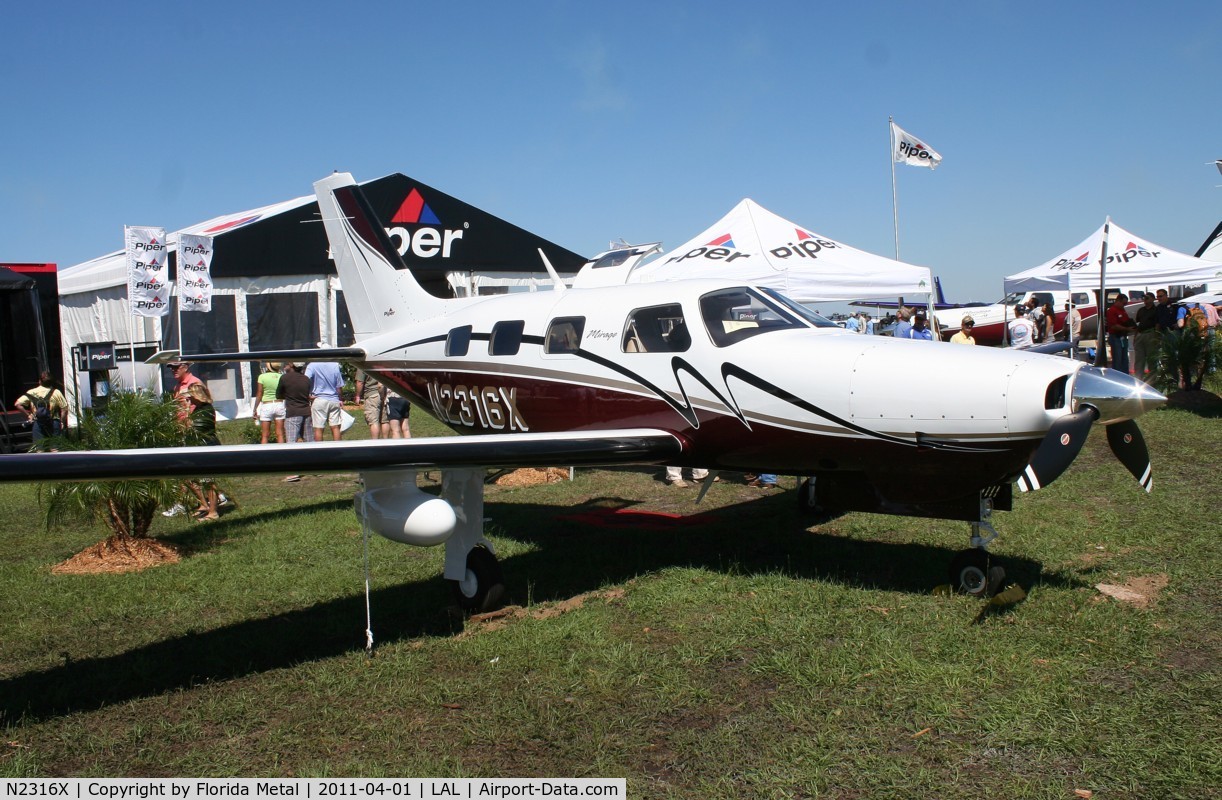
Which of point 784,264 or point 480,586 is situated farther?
point 784,264

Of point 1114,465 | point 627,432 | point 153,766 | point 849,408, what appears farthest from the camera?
point 1114,465

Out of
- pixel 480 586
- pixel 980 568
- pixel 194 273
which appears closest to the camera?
pixel 980 568

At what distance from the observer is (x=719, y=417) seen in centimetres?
672

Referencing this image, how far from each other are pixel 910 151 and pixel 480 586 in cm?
1444

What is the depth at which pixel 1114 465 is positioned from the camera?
437 inches

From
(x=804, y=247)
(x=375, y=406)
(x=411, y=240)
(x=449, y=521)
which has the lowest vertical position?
(x=449, y=521)

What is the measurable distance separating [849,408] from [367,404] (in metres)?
10.3

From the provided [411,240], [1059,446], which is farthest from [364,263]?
[411,240]

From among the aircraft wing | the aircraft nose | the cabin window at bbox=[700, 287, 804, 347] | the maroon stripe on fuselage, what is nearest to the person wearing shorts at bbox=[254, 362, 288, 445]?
the maroon stripe on fuselage

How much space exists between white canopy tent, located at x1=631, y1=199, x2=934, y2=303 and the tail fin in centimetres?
458

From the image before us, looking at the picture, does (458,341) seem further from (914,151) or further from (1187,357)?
(1187,357)

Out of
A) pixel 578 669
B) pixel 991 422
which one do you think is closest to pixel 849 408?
pixel 991 422

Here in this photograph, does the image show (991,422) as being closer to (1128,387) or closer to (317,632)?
(1128,387)

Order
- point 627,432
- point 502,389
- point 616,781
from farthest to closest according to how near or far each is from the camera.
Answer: point 502,389 < point 627,432 < point 616,781
